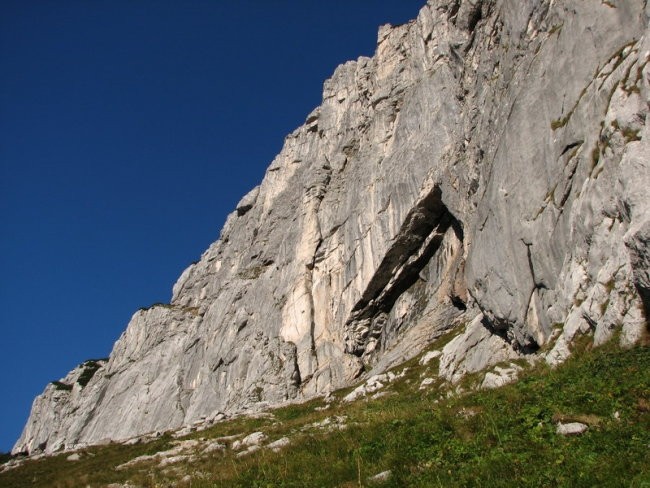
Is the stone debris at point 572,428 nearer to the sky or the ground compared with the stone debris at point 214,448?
nearer to the ground

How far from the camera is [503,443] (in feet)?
31.7

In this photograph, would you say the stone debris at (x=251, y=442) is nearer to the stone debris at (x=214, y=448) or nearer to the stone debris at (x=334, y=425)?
the stone debris at (x=214, y=448)

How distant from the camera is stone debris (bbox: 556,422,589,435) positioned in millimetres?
9234

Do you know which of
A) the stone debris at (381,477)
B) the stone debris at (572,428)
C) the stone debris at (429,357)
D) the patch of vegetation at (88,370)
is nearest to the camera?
the stone debris at (572,428)

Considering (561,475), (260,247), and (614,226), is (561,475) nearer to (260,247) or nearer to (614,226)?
Result: (614,226)

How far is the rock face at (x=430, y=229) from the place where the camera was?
1875 centimetres

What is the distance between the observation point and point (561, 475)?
7910 millimetres

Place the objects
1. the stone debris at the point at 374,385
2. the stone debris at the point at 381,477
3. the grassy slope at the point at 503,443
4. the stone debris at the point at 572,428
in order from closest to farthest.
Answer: the grassy slope at the point at 503,443, the stone debris at the point at 572,428, the stone debris at the point at 381,477, the stone debris at the point at 374,385

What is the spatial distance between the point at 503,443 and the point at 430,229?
40.4m

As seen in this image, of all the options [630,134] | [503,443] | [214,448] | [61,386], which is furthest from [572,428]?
[61,386]

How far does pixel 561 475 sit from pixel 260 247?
3128 inches

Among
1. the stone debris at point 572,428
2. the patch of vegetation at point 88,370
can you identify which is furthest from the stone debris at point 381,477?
the patch of vegetation at point 88,370

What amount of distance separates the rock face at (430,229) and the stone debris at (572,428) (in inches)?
204

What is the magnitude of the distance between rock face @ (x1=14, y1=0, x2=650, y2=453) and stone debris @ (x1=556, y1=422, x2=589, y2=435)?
5.18m
